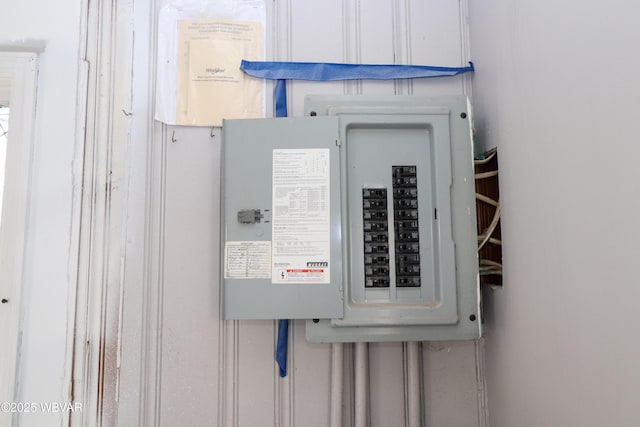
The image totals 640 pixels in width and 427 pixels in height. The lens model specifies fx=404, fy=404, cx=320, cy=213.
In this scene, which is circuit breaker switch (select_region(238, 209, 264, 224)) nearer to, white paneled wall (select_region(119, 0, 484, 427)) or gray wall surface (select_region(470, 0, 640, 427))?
white paneled wall (select_region(119, 0, 484, 427))

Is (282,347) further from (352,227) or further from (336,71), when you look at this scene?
(336,71)

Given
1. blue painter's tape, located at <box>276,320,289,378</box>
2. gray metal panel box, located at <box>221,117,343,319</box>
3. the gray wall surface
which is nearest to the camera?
the gray wall surface

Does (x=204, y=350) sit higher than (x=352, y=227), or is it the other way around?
(x=352, y=227)

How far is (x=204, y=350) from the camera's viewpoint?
1037 mm

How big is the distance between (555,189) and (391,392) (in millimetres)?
639

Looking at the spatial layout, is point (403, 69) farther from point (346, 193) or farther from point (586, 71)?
point (586, 71)

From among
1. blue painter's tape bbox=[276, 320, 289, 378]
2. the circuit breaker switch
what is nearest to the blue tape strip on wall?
the circuit breaker switch

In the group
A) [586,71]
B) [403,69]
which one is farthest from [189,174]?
[586,71]

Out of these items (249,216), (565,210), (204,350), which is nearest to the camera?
(565,210)

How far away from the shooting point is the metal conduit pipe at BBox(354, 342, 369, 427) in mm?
1000

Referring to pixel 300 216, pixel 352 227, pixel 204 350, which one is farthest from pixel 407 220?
pixel 204 350

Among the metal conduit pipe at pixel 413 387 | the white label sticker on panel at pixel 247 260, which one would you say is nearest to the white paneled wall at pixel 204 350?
the metal conduit pipe at pixel 413 387

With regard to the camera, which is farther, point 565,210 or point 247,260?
point 247,260

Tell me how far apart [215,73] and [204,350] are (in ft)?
2.41
